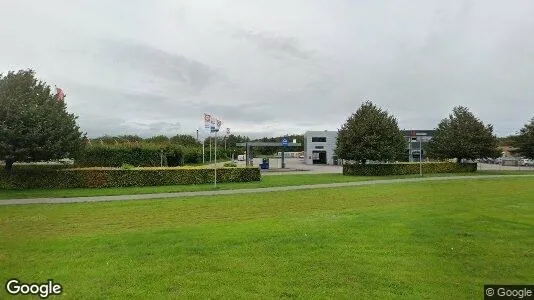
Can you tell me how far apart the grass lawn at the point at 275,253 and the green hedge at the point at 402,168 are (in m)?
26.5

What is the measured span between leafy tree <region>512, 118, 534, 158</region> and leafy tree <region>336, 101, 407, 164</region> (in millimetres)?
16342

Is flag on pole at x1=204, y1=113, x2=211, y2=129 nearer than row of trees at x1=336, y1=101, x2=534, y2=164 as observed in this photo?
Yes

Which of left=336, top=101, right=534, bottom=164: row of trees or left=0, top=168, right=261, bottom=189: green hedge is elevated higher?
left=336, top=101, right=534, bottom=164: row of trees

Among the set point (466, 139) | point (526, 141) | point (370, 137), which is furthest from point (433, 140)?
point (370, 137)

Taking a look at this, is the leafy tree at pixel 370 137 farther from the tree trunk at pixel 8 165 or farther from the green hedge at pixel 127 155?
the tree trunk at pixel 8 165

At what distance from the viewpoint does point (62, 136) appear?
24.1m

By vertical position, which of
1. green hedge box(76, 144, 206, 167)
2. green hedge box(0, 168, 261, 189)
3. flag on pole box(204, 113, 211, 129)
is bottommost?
green hedge box(0, 168, 261, 189)

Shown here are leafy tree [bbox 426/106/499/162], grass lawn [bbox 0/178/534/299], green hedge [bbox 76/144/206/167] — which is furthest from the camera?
leafy tree [bbox 426/106/499/162]

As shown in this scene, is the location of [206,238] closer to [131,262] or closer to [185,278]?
[131,262]

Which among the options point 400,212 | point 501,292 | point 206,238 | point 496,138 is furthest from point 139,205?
point 496,138

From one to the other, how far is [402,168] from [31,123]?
32.7 m

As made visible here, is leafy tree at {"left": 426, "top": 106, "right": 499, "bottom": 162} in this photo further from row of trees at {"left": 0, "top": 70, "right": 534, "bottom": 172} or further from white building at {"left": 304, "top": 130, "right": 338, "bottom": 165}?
white building at {"left": 304, "top": 130, "right": 338, "bottom": 165}

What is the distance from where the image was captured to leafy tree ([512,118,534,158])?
4666 centimetres

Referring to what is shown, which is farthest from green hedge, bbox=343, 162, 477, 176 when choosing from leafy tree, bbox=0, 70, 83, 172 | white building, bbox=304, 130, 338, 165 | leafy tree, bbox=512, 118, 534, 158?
white building, bbox=304, 130, 338, 165
